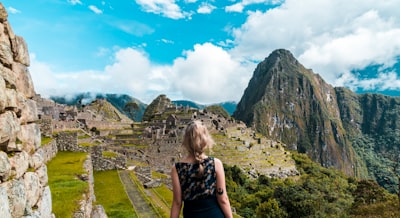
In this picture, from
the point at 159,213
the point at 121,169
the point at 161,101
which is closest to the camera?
the point at 159,213

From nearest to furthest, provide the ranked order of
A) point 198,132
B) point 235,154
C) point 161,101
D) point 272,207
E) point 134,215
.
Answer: point 198,132
point 134,215
point 272,207
point 235,154
point 161,101

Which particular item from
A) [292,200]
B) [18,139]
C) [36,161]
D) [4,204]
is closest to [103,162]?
[36,161]

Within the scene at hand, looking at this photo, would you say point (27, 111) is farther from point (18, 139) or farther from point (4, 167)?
point (4, 167)

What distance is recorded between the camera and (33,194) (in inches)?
207

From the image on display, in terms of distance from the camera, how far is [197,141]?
412 centimetres

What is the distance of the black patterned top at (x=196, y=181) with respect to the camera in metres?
4.20

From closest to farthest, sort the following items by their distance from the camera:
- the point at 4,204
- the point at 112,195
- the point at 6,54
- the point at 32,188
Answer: the point at 4,204, the point at 6,54, the point at 32,188, the point at 112,195

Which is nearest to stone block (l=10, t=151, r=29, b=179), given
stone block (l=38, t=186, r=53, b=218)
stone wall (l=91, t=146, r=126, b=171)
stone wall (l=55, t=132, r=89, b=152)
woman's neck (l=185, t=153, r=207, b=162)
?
stone block (l=38, t=186, r=53, b=218)

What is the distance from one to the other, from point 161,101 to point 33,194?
10149cm

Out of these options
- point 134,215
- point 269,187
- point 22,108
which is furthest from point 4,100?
point 269,187

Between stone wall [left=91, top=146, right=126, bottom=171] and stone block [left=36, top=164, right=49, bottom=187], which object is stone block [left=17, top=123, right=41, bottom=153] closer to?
stone block [left=36, top=164, right=49, bottom=187]

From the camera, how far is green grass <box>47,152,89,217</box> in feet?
29.3

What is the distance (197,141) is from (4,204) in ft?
8.73

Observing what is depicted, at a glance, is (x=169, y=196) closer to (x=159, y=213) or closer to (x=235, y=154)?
(x=159, y=213)
